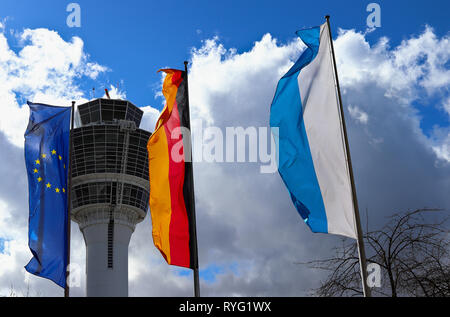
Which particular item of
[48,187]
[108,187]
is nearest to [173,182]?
[48,187]

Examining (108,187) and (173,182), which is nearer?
(173,182)

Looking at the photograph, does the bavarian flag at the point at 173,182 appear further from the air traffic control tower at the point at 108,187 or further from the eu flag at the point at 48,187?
the air traffic control tower at the point at 108,187

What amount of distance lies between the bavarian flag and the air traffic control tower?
7048 cm

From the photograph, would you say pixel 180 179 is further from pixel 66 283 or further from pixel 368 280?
pixel 368 280

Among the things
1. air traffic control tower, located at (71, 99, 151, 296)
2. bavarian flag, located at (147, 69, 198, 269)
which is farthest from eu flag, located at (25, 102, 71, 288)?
air traffic control tower, located at (71, 99, 151, 296)

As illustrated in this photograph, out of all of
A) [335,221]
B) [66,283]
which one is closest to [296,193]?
[335,221]

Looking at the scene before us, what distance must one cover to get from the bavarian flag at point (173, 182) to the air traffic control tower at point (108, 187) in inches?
Answer: 2775

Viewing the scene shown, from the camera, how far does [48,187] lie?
72.8ft

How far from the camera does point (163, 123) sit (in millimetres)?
19609

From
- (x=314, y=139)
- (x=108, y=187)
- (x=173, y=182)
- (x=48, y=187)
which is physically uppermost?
(x=108, y=187)

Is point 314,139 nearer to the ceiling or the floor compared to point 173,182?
nearer to the floor

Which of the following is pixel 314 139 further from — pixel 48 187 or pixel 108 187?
pixel 108 187

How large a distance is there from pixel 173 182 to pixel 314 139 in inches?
218
